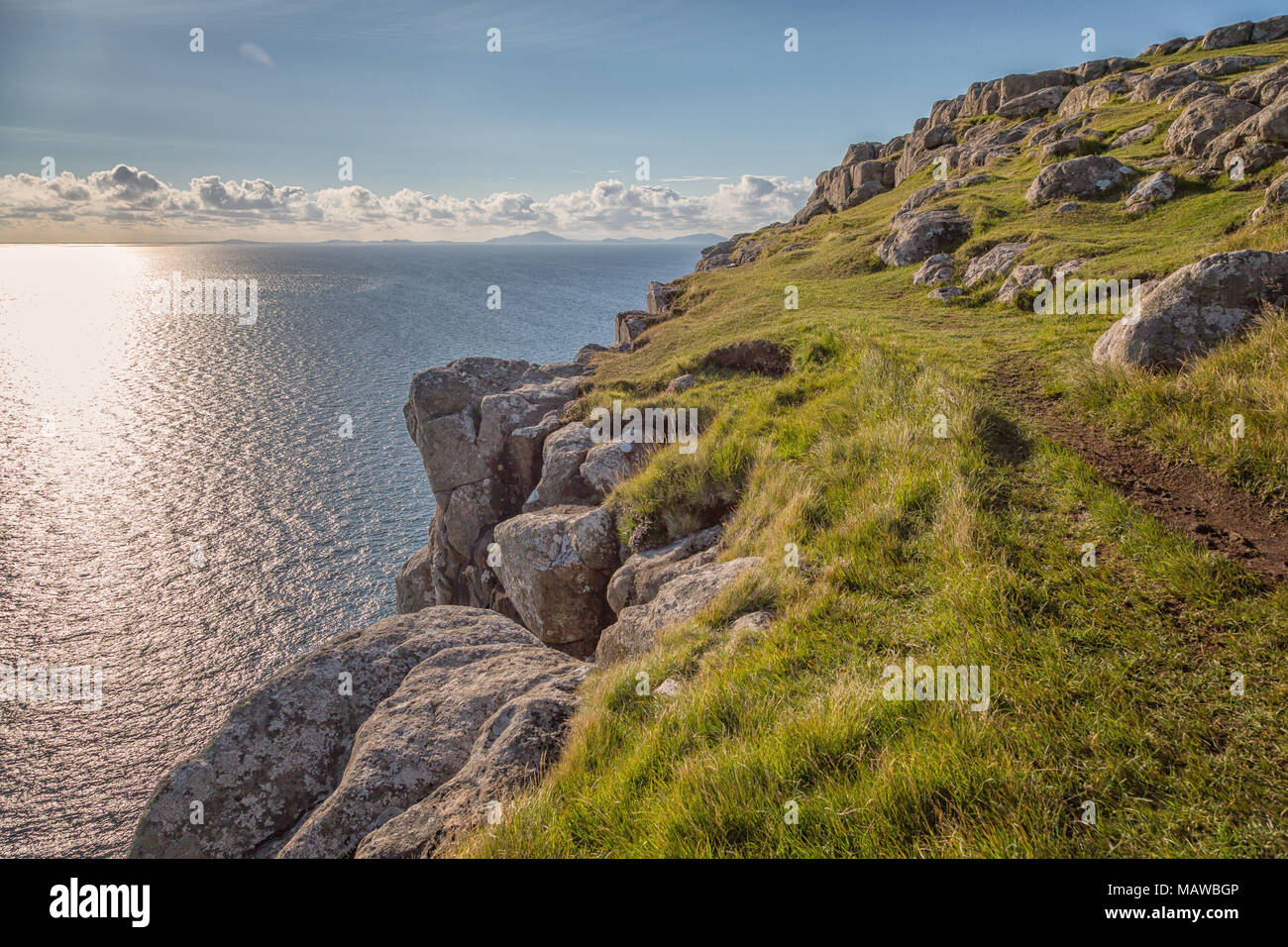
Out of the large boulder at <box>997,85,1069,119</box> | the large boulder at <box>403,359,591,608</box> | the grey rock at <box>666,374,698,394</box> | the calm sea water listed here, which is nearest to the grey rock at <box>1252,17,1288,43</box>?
the large boulder at <box>997,85,1069,119</box>

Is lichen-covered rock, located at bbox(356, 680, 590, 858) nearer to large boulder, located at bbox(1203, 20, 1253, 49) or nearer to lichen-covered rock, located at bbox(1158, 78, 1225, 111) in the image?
lichen-covered rock, located at bbox(1158, 78, 1225, 111)

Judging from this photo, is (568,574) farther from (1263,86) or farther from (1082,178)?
(1263,86)

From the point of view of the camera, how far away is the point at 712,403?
1658 cm

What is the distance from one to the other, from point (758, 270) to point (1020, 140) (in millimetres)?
30961

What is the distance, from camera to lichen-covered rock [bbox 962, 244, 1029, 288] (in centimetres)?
2142

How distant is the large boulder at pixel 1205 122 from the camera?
2528 cm

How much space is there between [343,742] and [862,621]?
788 centimetres

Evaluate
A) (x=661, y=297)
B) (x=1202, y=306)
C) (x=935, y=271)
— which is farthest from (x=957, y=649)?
(x=661, y=297)

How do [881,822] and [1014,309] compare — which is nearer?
[881,822]

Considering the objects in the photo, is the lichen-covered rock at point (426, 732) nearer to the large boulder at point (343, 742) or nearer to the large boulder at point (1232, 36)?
the large boulder at point (343, 742)

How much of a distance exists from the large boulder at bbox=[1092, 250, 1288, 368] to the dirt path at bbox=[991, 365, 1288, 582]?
1.83 metres

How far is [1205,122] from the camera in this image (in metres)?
25.8
